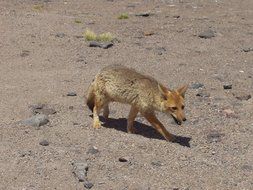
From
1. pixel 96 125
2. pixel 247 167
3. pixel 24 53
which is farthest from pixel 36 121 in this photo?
pixel 24 53

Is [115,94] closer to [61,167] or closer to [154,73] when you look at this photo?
[61,167]

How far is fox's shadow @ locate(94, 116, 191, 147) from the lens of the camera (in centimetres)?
1036

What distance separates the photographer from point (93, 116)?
10719 mm

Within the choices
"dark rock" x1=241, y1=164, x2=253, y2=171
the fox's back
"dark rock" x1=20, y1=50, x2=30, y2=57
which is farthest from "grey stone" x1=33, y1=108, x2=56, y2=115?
"dark rock" x1=20, y1=50, x2=30, y2=57

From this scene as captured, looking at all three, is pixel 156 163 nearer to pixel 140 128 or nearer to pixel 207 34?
pixel 140 128

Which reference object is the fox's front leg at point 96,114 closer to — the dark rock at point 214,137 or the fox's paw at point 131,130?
the fox's paw at point 131,130

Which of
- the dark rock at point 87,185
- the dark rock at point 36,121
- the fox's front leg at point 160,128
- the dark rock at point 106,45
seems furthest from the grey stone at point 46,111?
the dark rock at point 106,45

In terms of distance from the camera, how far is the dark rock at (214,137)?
1039 cm

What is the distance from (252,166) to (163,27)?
10390mm

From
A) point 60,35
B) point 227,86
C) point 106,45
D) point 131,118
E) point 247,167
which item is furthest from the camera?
point 60,35

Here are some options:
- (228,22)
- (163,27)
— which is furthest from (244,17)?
(163,27)

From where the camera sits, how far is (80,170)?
28.1ft

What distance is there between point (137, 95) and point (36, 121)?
1961 mm

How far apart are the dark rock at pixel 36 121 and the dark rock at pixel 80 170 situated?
1.73m
